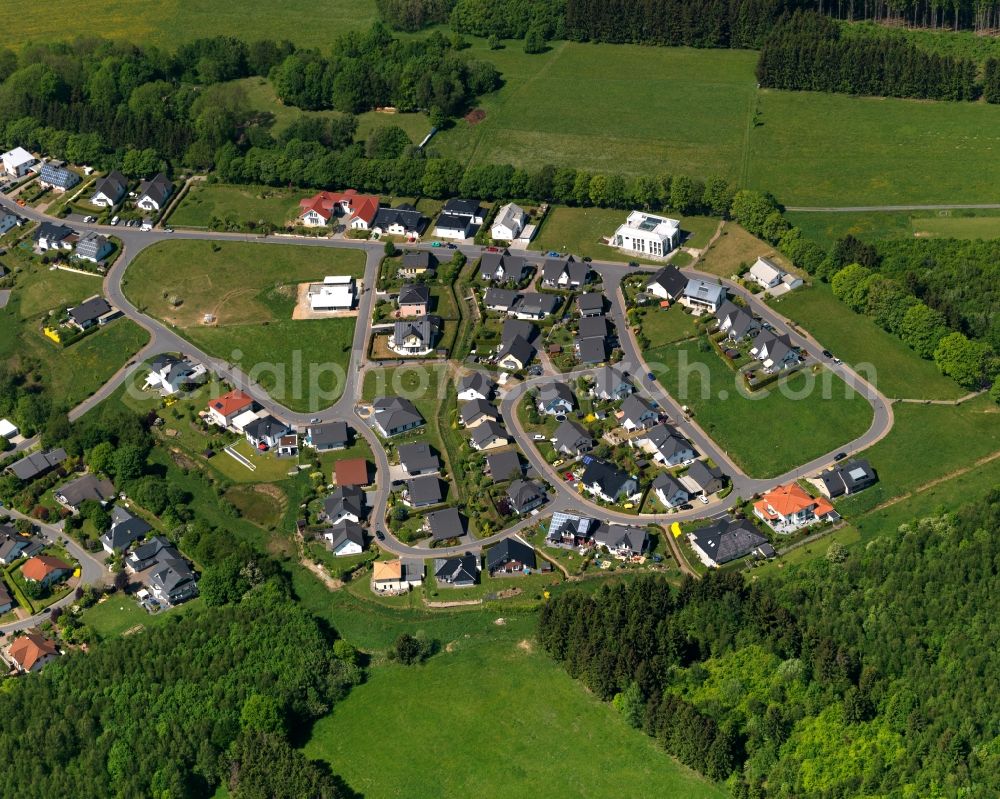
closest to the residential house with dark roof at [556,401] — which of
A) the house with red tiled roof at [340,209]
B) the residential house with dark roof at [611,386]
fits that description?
the residential house with dark roof at [611,386]

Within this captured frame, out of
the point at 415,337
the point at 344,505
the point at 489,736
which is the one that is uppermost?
the point at 415,337

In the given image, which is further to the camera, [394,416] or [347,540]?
[394,416]

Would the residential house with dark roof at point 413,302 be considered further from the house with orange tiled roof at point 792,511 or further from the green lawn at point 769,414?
the house with orange tiled roof at point 792,511

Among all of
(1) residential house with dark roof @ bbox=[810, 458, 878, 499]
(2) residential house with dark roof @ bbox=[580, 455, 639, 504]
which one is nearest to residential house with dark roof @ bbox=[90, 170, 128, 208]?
(2) residential house with dark roof @ bbox=[580, 455, 639, 504]

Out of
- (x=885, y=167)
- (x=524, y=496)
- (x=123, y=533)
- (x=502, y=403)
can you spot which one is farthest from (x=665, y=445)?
(x=885, y=167)

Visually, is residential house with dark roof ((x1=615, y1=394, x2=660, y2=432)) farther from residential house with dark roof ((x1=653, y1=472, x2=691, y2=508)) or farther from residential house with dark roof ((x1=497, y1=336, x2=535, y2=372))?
residential house with dark roof ((x1=497, y1=336, x2=535, y2=372))

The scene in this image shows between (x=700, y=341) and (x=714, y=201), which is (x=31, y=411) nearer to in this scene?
(x=700, y=341)

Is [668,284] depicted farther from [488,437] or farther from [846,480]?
[846,480]
